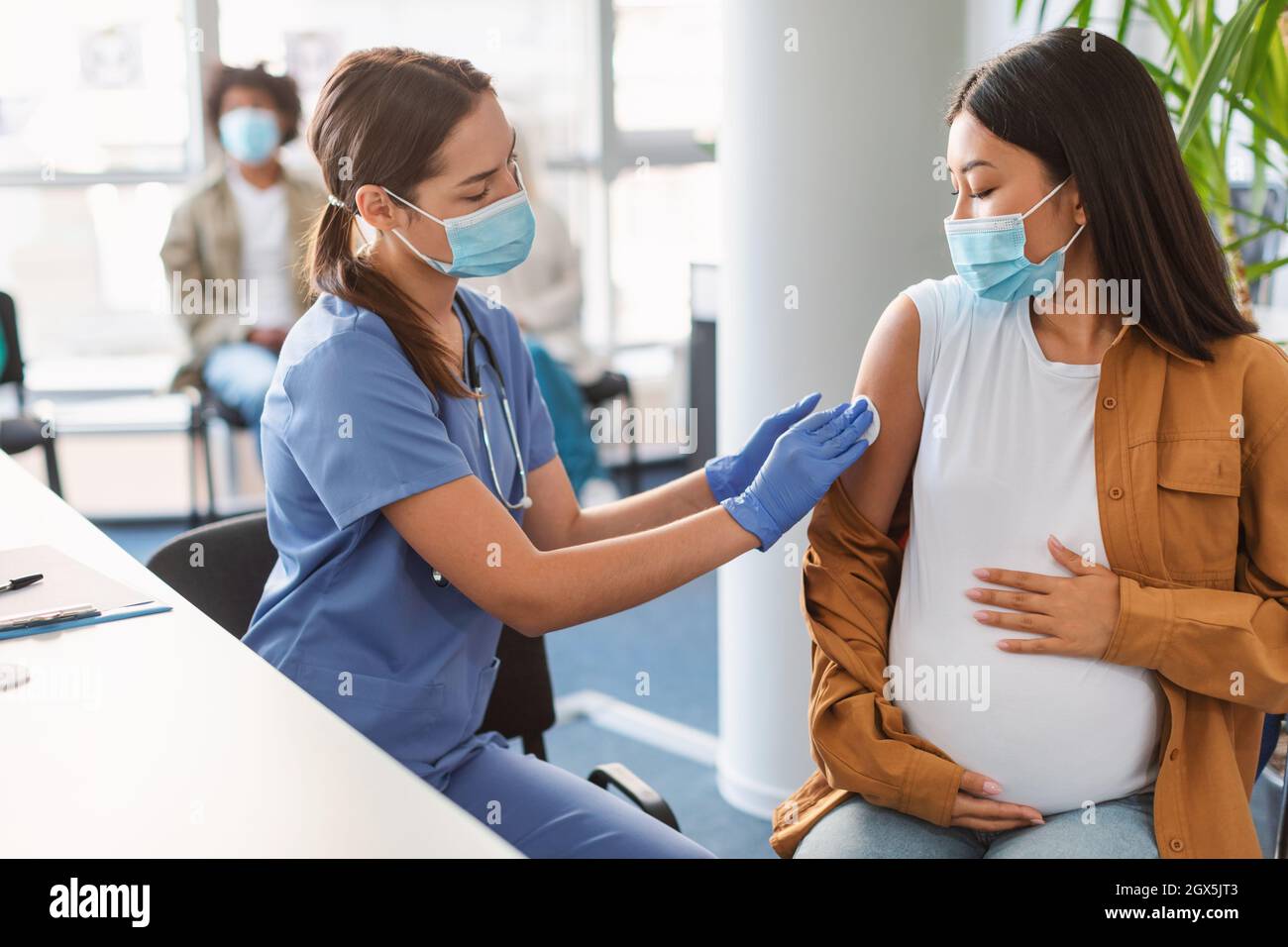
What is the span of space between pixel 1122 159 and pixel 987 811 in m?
0.68

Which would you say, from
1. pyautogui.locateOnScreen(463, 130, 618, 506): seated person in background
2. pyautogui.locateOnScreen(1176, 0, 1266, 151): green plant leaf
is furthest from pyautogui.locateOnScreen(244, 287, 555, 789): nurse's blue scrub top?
pyautogui.locateOnScreen(463, 130, 618, 506): seated person in background

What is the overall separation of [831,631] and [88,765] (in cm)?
77

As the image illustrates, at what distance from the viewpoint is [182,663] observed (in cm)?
124

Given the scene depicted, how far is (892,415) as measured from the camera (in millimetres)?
1461

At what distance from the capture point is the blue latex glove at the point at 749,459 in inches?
64.9

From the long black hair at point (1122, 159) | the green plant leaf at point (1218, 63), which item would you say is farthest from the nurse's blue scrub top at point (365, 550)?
the green plant leaf at point (1218, 63)

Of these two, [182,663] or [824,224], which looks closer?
[182,663]

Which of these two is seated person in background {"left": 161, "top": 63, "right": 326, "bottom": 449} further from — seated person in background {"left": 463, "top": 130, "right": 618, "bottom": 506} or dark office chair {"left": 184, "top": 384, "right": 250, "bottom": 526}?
seated person in background {"left": 463, "top": 130, "right": 618, "bottom": 506}

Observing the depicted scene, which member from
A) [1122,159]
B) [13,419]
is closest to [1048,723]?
[1122,159]

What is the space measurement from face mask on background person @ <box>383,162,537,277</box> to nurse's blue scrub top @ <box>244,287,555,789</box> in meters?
0.14

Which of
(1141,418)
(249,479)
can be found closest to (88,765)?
(1141,418)

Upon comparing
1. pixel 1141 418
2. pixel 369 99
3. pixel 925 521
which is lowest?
pixel 925 521

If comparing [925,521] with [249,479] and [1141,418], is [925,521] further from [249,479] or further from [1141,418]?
[249,479]

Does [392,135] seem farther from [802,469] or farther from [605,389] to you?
[605,389]
